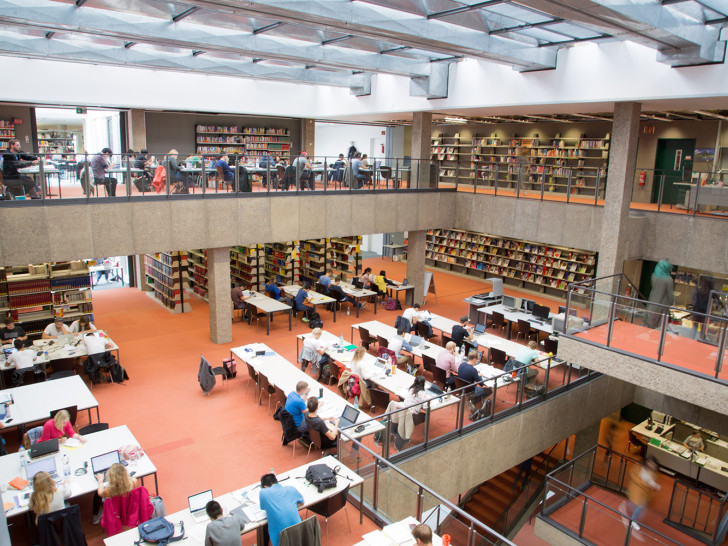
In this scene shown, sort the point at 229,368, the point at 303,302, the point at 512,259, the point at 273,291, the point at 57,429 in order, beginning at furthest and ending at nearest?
1. the point at 512,259
2. the point at 273,291
3. the point at 303,302
4. the point at 229,368
5. the point at 57,429

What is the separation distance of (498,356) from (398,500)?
16.9ft

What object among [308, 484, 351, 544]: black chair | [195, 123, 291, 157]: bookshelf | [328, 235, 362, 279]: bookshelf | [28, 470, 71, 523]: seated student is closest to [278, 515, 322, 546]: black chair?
[308, 484, 351, 544]: black chair

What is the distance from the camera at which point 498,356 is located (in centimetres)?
1083

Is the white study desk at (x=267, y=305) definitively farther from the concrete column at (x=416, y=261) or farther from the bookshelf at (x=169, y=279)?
the concrete column at (x=416, y=261)

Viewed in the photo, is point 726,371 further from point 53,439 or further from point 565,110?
point 53,439

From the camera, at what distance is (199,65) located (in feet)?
44.8

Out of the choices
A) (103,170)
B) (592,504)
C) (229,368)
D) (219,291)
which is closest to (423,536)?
(592,504)

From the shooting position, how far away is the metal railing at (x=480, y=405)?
777 cm

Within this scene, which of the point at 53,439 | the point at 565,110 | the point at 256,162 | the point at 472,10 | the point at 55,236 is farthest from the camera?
the point at 565,110

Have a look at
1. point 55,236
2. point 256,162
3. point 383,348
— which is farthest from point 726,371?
point 55,236

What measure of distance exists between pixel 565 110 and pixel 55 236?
11.7 meters

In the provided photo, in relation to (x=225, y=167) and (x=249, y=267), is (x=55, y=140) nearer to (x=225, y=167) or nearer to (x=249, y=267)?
(x=249, y=267)

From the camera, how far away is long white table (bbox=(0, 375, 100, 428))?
25.5ft

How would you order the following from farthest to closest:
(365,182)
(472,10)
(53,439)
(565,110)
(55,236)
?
(365,182)
(565,110)
(55,236)
(472,10)
(53,439)
